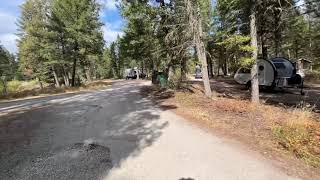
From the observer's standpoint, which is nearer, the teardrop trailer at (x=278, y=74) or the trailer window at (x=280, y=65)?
the teardrop trailer at (x=278, y=74)

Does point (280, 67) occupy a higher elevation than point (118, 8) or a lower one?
lower

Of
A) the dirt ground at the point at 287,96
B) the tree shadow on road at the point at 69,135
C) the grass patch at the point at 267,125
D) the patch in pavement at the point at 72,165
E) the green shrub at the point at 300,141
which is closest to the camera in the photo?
the patch in pavement at the point at 72,165

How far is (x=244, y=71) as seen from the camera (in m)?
25.7

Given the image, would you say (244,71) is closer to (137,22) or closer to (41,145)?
(137,22)

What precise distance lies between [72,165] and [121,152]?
4.41 ft

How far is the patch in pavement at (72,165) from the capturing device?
634 centimetres

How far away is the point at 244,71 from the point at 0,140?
20027 millimetres

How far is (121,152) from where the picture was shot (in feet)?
25.9

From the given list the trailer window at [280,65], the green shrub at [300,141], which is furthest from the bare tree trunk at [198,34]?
the trailer window at [280,65]

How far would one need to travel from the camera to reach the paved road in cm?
637

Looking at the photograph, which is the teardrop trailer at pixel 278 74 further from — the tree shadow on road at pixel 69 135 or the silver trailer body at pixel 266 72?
the tree shadow on road at pixel 69 135

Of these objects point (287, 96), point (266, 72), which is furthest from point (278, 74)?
point (287, 96)

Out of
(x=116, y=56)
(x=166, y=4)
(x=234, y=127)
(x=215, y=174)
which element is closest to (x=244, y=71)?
(x=166, y=4)

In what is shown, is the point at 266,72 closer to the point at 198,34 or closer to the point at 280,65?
the point at 280,65
